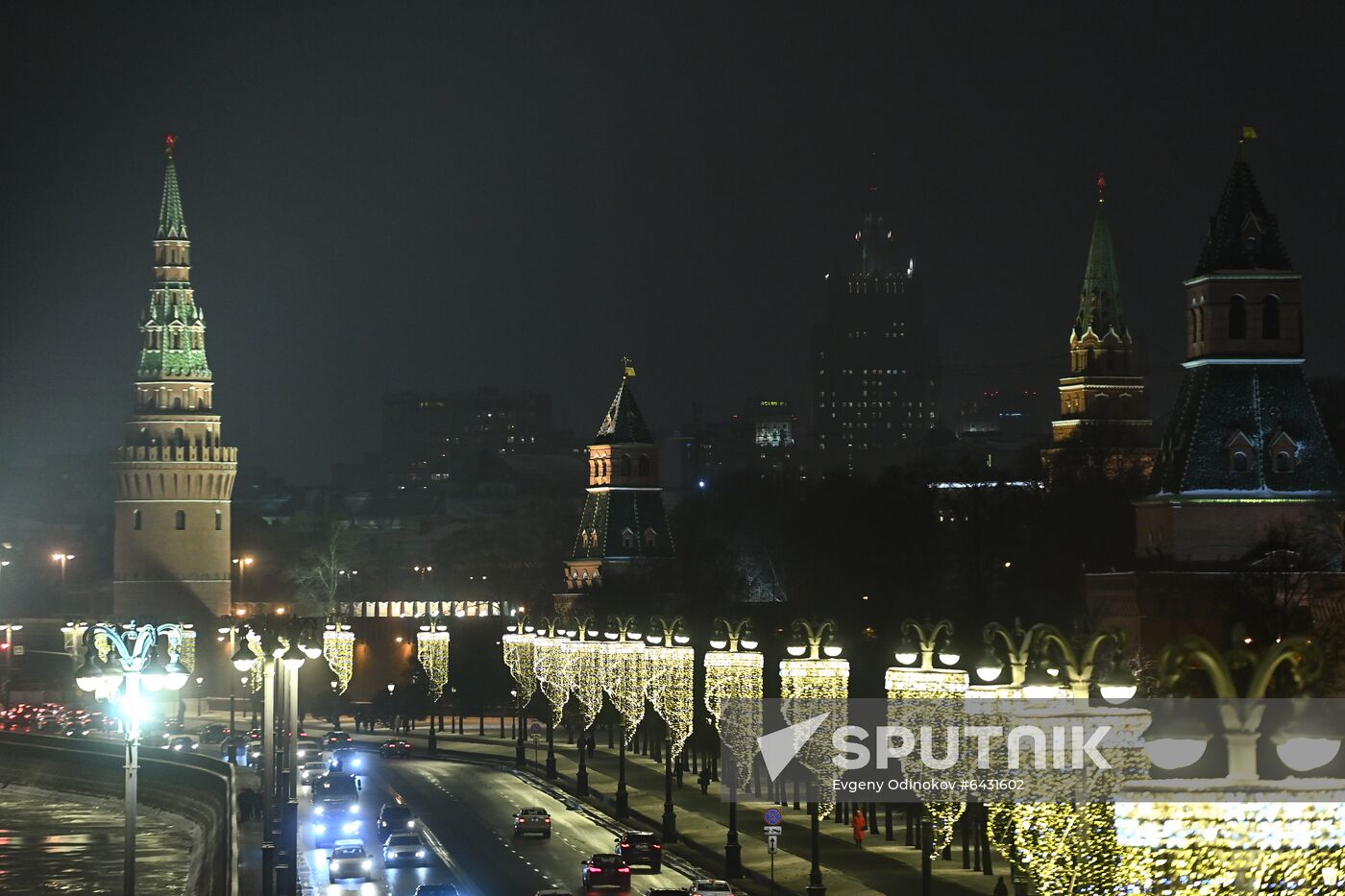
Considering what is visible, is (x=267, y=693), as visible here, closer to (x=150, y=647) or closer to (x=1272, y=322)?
(x=150, y=647)

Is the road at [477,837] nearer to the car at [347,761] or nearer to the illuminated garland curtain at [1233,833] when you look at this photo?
the car at [347,761]

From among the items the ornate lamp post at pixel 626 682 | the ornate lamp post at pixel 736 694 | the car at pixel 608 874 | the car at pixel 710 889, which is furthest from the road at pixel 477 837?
the ornate lamp post at pixel 736 694

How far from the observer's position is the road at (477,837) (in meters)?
59.5

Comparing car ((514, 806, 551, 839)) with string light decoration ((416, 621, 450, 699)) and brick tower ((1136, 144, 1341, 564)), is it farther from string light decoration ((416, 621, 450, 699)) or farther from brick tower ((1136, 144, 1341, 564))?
string light decoration ((416, 621, 450, 699))

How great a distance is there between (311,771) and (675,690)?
2047 cm

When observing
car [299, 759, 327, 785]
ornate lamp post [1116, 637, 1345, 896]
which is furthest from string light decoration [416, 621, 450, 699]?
ornate lamp post [1116, 637, 1345, 896]

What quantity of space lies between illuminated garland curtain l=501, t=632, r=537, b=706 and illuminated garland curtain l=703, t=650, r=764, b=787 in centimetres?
2977

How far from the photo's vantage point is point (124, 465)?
534 ft

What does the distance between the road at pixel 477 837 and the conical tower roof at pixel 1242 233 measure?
84.6 feet

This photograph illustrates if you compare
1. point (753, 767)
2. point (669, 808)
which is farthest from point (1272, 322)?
point (669, 808)

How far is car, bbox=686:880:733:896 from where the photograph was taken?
52.4 meters

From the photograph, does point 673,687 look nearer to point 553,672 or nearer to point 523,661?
point 553,672

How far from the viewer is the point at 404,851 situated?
64062mm

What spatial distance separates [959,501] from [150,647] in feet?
369
